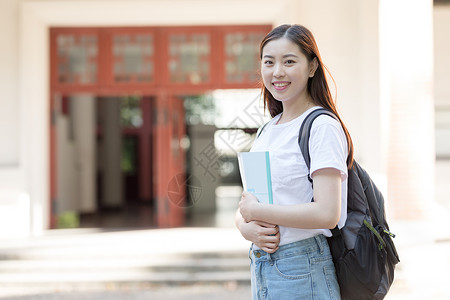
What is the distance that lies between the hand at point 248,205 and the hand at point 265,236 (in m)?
0.03

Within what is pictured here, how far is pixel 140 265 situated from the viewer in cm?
559

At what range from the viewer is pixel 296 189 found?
139 cm

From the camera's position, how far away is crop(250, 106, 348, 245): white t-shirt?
132 cm

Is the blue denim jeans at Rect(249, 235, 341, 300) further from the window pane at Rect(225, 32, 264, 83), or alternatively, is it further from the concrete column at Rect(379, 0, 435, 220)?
the window pane at Rect(225, 32, 264, 83)

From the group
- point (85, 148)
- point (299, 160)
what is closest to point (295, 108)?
point (299, 160)

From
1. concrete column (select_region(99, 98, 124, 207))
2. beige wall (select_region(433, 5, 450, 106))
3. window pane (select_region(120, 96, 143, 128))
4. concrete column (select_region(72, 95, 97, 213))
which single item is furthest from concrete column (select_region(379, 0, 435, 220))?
window pane (select_region(120, 96, 143, 128))

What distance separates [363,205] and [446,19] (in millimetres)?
5327

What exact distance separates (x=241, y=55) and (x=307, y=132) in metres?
5.99

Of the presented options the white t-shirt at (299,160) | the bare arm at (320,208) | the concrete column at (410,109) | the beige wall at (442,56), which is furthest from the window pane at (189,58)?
the bare arm at (320,208)

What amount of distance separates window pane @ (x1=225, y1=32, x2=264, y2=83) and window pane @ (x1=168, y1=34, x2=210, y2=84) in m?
0.29

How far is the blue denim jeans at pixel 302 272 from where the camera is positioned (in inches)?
54.0

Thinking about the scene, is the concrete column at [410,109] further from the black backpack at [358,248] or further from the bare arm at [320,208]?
the bare arm at [320,208]

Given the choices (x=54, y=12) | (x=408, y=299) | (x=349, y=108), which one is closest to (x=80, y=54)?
(x=54, y=12)

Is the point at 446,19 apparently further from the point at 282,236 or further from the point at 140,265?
the point at 282,236
